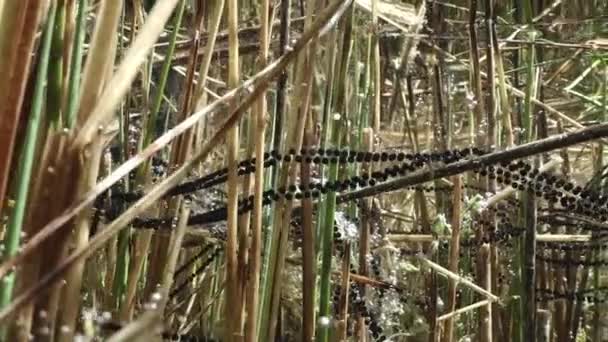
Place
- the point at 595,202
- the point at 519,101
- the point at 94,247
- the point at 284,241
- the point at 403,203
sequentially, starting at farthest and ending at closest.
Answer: the point at 403,203 → the point at 519,101 → the point at 595,202 → the point at 284,241 → the point at 94,247

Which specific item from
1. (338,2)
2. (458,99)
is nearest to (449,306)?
(338,2)

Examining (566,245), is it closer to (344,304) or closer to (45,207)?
(344,304)

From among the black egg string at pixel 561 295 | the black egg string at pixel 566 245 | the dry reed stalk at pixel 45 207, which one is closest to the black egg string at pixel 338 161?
the dry reed stalk at pixel 45 207

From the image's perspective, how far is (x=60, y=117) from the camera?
0.33m

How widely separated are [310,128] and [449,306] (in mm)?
340

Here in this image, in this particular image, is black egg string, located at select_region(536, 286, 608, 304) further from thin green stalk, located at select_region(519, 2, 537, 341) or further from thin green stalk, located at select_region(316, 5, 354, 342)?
thin green stalk, located at select_region(316, 5, 354, 342)

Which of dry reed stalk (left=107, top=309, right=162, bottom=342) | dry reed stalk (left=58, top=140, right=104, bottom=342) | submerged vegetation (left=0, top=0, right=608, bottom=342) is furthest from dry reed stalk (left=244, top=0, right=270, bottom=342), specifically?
dry reed stalk (left=107, top=309, right=162, bottom=342)

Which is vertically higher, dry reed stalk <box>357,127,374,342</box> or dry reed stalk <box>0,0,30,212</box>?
dry reed stalk <box>0,0,30,212</box>

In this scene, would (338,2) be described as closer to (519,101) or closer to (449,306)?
(449,306)

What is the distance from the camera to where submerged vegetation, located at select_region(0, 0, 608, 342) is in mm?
287

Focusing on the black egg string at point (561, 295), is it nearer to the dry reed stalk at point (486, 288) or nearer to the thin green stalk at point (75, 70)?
the dry reed stalk at point (486, 288)

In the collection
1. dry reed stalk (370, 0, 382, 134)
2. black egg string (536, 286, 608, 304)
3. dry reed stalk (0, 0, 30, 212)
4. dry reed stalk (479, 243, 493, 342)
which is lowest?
black egg string (536, 286, 608, 304)

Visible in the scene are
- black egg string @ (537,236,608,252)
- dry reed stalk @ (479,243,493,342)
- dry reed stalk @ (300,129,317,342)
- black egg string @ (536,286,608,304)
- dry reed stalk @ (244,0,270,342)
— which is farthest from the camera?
black egg string @ (536,286,608,304)

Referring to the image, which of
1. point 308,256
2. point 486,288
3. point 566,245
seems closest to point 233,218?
point 308,256
